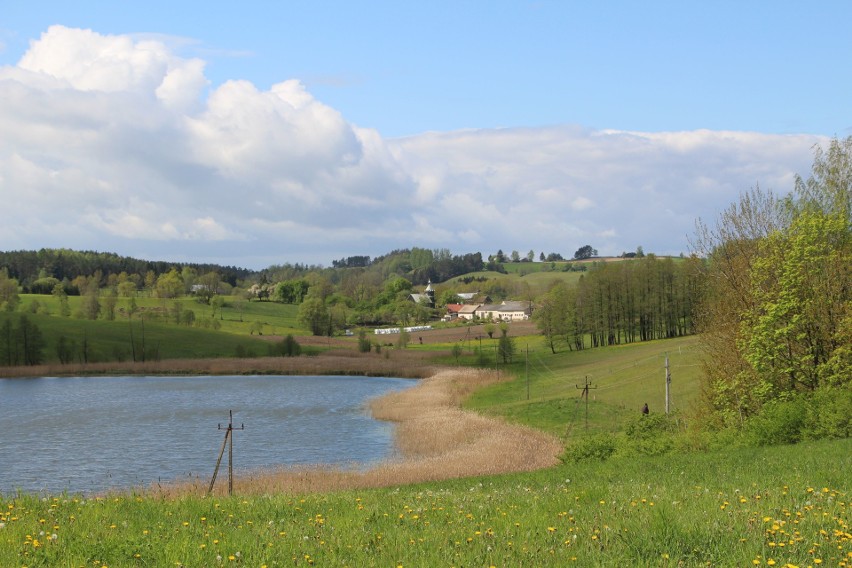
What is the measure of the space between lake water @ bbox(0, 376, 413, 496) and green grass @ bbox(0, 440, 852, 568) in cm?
1257

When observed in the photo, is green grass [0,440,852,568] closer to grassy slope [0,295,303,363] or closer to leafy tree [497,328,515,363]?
leafy tree [497,328,515,363]

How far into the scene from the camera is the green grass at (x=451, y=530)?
807cm

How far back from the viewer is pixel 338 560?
27.2 feet

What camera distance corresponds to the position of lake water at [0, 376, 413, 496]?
3844 centimetres

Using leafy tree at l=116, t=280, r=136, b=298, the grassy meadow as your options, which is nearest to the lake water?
the grassy meadow

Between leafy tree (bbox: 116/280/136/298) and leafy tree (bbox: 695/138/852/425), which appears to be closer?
leafy tree (bbox: 695/138/852/425)

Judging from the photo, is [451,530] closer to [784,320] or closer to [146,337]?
[784,320]

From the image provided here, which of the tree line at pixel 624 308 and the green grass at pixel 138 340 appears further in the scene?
the green grass at pixel 138 340

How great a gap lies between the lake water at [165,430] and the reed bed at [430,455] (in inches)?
77.5

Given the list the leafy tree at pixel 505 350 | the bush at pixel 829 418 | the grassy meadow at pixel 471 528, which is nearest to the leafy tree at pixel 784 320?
the bush at pixel 829 418

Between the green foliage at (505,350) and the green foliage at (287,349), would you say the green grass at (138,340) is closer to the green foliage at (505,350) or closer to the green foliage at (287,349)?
the green foliage at (287,349)

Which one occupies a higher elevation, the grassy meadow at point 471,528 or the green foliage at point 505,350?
the grassy meadow at point 471,528

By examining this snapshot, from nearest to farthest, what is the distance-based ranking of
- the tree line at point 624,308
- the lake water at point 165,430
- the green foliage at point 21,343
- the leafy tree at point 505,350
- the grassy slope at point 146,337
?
the lake water at point 165,430
the leafy tree at point 505,350
the green foliage at point 21,343
the tree line at point 624,308
the grassy slope at point 146,337

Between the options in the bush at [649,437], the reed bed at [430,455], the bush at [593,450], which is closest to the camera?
the bush at [649,437]
